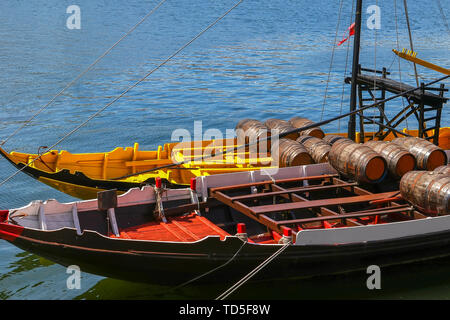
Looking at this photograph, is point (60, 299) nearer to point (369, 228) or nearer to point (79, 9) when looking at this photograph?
point (369, 228)

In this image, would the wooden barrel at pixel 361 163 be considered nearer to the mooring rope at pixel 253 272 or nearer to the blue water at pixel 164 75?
the blue water at pixel 164 75

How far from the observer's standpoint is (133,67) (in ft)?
128

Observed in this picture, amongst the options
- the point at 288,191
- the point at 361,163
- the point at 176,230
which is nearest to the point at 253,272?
the point at 176,230

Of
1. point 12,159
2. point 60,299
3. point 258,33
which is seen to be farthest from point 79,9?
point 60,299

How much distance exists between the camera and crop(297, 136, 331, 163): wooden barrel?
48.0 ft

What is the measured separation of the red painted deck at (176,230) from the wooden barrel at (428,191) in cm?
409

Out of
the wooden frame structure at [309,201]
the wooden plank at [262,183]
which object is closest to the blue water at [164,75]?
the wooden frame structure at [309,201]

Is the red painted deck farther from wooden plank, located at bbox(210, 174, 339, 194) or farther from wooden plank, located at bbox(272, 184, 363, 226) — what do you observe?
wooden plank, located at bbox(272, 184, 363, 226)

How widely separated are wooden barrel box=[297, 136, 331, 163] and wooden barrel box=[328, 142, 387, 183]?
1.44 metres

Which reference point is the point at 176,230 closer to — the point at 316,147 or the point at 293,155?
the point at 293,155

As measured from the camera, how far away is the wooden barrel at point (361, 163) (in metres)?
12.5

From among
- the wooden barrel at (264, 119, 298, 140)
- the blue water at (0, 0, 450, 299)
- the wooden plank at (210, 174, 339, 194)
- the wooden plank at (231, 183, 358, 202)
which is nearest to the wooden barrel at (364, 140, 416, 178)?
the wooden plank at (231, 183, 358, 202)

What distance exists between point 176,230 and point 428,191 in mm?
5383
